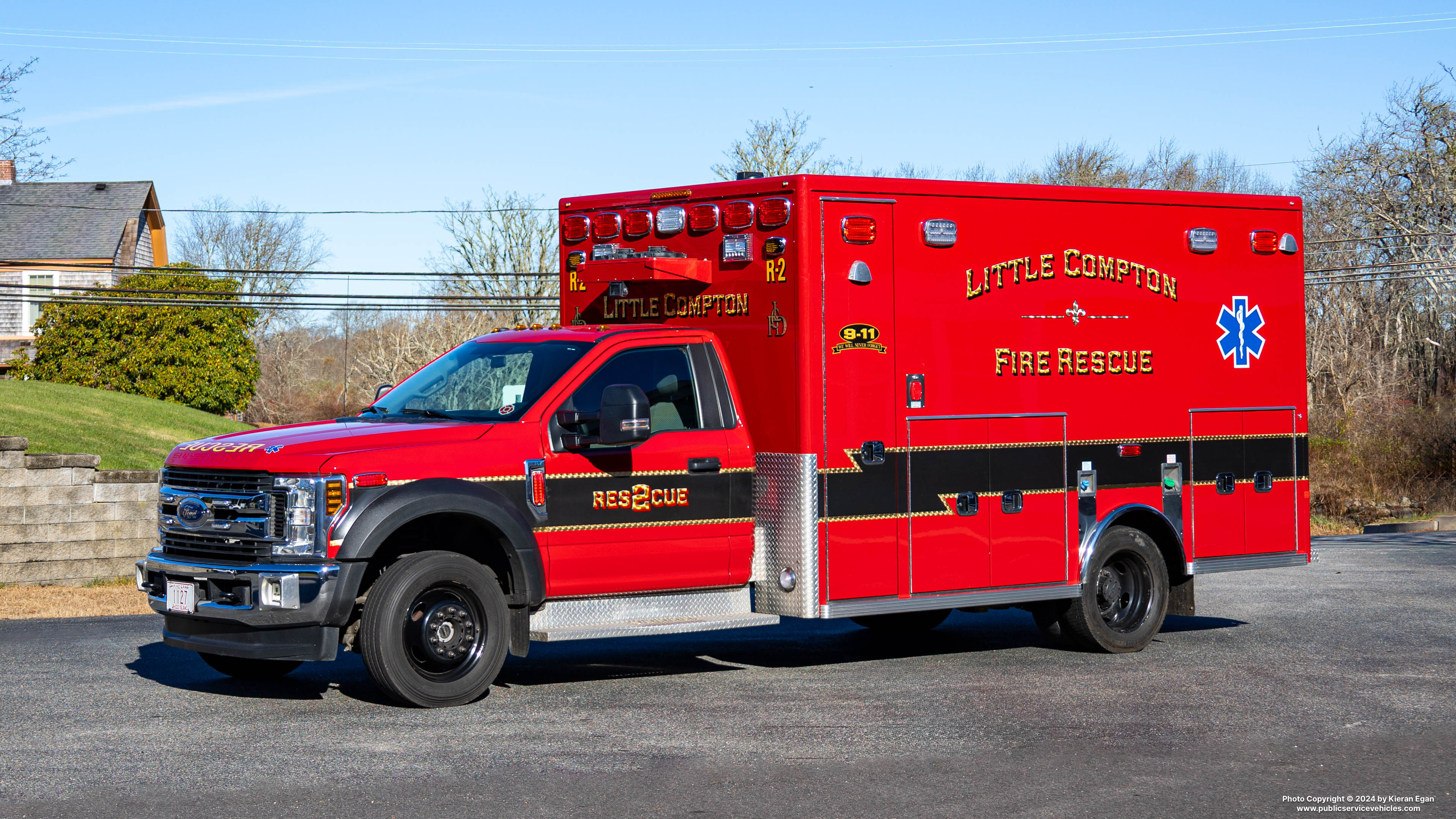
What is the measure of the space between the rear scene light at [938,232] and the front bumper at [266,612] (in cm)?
431

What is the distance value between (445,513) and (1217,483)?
606cm

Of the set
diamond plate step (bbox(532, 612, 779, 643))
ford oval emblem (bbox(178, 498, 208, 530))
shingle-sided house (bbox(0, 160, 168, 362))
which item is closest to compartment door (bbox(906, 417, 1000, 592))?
diamond plate step (bbox(532, 612, 779, 643))

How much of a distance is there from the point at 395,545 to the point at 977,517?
3890 mm

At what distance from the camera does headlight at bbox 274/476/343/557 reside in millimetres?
8102

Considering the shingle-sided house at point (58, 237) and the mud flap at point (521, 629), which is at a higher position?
the shingle-sided house at point (58, 237)

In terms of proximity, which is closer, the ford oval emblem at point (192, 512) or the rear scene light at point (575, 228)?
the ford oval emblem at point (192, 512)

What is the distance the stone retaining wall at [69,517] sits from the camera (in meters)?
15.6

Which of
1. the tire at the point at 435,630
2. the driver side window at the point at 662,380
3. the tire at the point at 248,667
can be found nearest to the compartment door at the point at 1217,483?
the driver side window at the point at 662,380

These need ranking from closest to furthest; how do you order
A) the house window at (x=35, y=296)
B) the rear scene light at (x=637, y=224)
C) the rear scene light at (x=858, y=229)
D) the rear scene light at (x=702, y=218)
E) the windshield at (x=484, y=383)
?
the windshield at (x=484, y=383) → the rear scene light at (x=858, y=229) → the rear scene light at (x=702, y=218) → the rear scene light at (x=637, y=224) → the house window at (x=35, y=296)

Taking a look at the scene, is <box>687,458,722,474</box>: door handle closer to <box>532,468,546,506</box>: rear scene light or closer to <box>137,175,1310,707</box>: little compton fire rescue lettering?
<box>137,175,1310,707</box>: little compton fire rescue lettering

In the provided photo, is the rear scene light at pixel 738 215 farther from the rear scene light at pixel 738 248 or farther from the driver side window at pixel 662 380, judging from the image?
the driver side window at pixel 662 380

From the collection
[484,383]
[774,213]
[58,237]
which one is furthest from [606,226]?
[58,237]

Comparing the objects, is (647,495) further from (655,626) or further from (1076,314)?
(1076,314)

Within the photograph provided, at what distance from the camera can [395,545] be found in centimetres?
875
